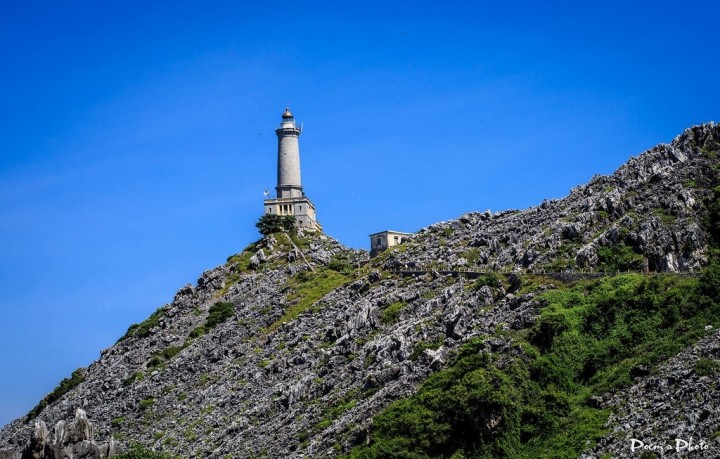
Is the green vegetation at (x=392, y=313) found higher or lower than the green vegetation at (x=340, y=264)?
lower

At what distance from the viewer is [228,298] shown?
473ft

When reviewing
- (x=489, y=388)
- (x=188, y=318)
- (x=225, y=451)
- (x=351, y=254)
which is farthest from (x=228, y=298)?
(x=489, y=388)

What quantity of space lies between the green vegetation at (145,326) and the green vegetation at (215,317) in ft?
27.6

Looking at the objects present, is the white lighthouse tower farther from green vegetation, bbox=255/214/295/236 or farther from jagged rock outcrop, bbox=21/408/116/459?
jagged rock outcrop, bbox=21/408/116/459

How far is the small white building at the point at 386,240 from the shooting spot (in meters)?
146

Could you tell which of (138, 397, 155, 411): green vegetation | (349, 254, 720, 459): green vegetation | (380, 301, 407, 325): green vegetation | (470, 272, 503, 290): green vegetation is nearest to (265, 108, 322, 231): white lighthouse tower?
(138, 397, 155, 411): green vegetation

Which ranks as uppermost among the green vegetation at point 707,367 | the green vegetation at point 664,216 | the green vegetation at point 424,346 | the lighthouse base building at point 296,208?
the lighthouse base building at point 296,208

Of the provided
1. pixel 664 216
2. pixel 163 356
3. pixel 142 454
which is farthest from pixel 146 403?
pixel 664 216

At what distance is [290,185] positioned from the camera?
174 meters

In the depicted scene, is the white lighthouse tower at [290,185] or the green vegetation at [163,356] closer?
the green vegetation at [163,356]

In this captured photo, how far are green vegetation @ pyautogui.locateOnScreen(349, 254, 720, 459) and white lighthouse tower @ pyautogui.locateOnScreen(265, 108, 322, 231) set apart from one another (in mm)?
77237

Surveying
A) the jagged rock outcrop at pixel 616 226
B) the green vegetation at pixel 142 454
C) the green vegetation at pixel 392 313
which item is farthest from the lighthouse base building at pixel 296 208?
the green vegetation at pixel 142 454

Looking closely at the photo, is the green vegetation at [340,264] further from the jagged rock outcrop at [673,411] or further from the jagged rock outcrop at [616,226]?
the jagged rock outcrop at [673,411]

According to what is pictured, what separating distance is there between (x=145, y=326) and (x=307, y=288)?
2198 centimetres
